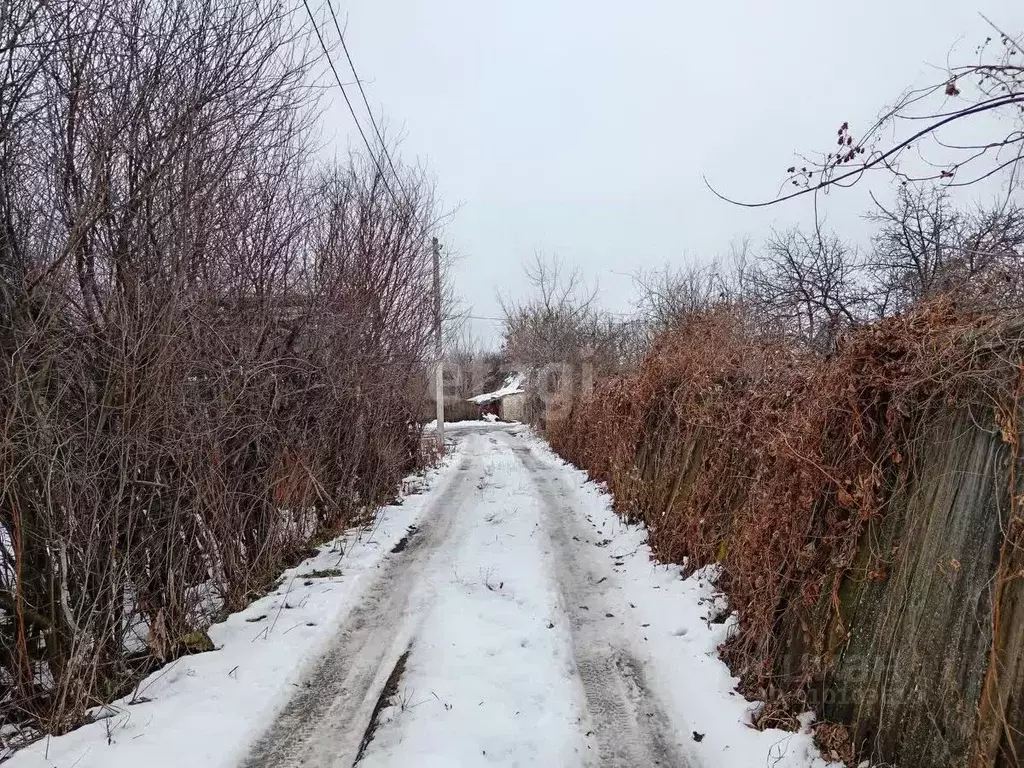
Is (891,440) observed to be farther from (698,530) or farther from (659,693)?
(698,530)

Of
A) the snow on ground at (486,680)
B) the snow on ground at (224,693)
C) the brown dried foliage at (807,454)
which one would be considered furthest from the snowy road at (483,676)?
the brown dried foliage at (807,454)

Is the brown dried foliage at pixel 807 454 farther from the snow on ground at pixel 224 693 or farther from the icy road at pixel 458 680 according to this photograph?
the snow on ground at pixel 224 693

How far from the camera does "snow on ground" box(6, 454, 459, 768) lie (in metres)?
3.05

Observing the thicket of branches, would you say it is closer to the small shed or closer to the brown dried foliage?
the brown dried foliage

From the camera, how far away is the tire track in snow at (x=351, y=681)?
10.4ft

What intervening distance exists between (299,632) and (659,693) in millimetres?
2839

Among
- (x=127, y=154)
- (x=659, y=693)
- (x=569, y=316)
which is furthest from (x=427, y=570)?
(x=569, y=316)

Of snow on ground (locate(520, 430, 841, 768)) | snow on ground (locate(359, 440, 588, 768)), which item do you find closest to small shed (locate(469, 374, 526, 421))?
snow on ground (locate(520, 430, 841, 768))

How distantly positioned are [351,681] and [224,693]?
2.59 ft

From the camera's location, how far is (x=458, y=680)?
3957 mm

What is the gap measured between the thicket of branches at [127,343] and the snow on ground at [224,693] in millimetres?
235

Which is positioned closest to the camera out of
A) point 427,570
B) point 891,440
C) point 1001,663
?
point 1001,663

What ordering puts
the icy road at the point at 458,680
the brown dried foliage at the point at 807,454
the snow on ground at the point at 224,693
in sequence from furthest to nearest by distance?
the icy road at the point at 458,680 → the snow on ground at the point at 224,693 → the brown dried foliage at the point at 807,454

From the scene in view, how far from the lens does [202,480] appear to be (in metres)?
4.70
